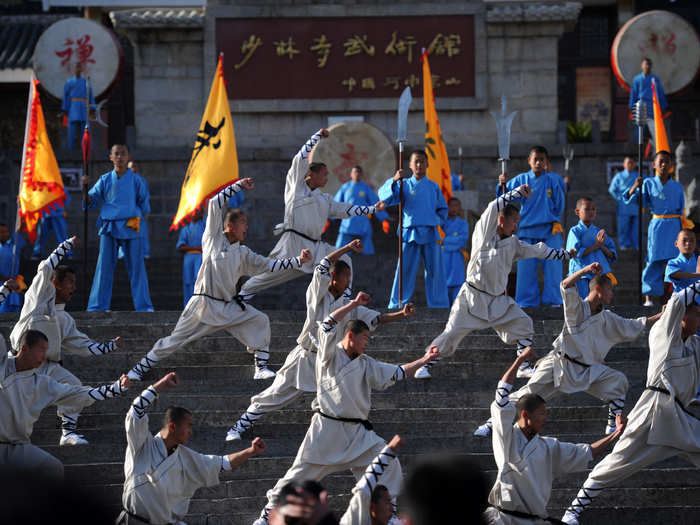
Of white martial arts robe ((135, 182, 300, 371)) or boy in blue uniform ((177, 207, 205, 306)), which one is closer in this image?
white martial arts robe ((135, 182, 300, 371))

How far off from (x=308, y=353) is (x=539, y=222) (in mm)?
4039

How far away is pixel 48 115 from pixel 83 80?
4781 millimetres

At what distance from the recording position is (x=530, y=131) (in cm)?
1748

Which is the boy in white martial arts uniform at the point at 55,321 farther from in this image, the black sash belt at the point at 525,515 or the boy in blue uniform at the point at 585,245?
the boy in blue uniform at the point at 585,245

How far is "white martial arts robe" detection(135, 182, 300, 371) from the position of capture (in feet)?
28.9

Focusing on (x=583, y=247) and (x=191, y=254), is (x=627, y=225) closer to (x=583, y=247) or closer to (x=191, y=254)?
(x=583, y=247)

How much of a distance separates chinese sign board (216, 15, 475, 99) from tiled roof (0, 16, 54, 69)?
642cm

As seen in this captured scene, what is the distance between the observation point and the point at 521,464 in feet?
21.5

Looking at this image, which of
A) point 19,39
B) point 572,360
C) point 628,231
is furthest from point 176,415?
point 19,39

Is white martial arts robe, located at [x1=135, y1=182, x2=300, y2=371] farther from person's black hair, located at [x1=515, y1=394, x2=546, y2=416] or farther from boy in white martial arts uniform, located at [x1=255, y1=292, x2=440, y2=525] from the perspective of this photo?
person's black hair, located at [x1=515, y1=394, x2=546, y2=416]

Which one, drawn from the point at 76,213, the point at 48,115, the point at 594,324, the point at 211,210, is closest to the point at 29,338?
the point at 211,210

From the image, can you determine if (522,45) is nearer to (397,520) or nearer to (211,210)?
(211,210)

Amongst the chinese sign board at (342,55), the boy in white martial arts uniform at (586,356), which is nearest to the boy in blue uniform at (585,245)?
the boy in white martial arts uniform at (586,356)

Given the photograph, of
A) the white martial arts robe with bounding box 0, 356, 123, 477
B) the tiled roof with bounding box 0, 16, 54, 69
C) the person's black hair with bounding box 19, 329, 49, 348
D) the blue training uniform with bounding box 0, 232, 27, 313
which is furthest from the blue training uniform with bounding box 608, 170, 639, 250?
the tiled roof with bounding box 0, 16, 54, 69
